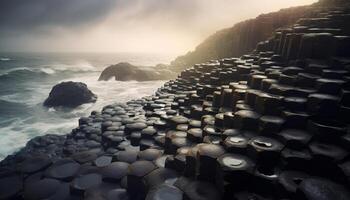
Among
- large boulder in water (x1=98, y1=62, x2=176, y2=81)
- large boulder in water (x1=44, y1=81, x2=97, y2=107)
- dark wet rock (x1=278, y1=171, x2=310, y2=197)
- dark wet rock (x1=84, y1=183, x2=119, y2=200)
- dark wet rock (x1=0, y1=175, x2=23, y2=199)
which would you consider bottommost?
dark wet rock (x1=84, y1=183, x2=119, y2=200)

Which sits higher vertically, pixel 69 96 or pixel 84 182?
pixel 69 96

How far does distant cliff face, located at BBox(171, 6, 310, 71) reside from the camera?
95.7ft

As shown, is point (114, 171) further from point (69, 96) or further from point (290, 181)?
point (69, 96)

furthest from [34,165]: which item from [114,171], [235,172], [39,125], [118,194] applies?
[39,125]

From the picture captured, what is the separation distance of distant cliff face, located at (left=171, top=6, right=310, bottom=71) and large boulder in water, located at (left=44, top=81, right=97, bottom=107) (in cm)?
2221

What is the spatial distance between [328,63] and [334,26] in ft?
8.96

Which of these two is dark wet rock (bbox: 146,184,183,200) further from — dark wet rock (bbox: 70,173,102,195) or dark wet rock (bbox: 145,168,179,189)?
dark wet rock (bbox: 70,173,102,195)

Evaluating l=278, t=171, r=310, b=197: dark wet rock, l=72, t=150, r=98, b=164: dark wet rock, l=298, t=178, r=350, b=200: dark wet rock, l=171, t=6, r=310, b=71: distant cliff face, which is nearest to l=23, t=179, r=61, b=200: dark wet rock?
l=72, t=150, r=98, b=164: dark wet rock

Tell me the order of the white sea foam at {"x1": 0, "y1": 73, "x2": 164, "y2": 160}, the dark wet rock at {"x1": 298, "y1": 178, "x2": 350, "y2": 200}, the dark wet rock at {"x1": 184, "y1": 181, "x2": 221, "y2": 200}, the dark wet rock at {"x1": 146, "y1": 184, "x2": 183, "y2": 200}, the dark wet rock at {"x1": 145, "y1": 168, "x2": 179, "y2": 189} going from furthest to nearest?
the white sea foam at {"x1": 0, "y1": 73, "x2": 164, "y2": 160} → the dark wet rock at {"x1": 145, "y1": 168, "x2": 179, "y2": 189} → the dark wet rock at {"x1": 146, "y1": 184, "x2": 183, "y2": 200} → the dark wet rock at {"x1": 184, "y1": 181, "x2": 221, "y2": 200} → the dark wet rock at {"x1": 298, "y1": 178, "x2": 350, "y2": 200}

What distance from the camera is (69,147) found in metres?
10.1

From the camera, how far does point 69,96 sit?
23625 mm

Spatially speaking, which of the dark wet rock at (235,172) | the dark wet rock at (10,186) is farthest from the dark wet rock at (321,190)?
the dark wet rock at (10,186)

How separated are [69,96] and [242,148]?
22051mm

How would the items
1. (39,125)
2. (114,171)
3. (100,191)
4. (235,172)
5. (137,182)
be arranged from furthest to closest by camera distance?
1. (39,125)
2. (114,171)
3. (100,191)
4. (137,182)
5. (235,172)
